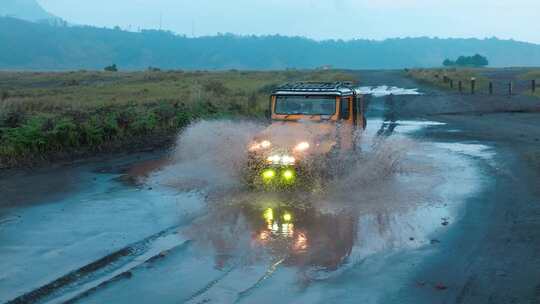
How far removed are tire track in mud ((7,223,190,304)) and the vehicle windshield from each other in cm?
529

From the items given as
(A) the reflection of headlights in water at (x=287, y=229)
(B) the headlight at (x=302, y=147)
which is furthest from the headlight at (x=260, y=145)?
(A) the reflection of headlights in water at (x=287, y=229)

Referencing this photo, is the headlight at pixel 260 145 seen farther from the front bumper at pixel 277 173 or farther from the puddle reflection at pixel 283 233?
the puddle reflection at pixel 283 233

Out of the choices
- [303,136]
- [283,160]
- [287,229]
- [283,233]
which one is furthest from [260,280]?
[303,136]

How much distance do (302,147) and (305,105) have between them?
66.6 inches

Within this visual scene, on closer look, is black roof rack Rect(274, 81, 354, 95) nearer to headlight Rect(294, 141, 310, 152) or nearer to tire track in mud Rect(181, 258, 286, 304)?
headlight Rect(294, 141, 310, 152)

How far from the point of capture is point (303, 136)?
45.0 feet

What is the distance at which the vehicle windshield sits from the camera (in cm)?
1456

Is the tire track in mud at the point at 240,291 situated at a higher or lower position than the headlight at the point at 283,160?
lower

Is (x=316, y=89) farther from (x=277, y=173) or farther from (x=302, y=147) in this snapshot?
(x=277, y=173)

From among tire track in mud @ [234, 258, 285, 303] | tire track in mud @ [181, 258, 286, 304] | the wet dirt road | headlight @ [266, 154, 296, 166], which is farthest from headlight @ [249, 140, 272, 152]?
tire track in mud @ [181, 258, 286, 304]

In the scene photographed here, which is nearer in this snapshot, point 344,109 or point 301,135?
point 301,135

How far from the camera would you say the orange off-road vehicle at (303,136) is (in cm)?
1321

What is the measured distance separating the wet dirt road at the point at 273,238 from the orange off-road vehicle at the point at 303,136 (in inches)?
23.8

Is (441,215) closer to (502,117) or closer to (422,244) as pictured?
(422,244)
